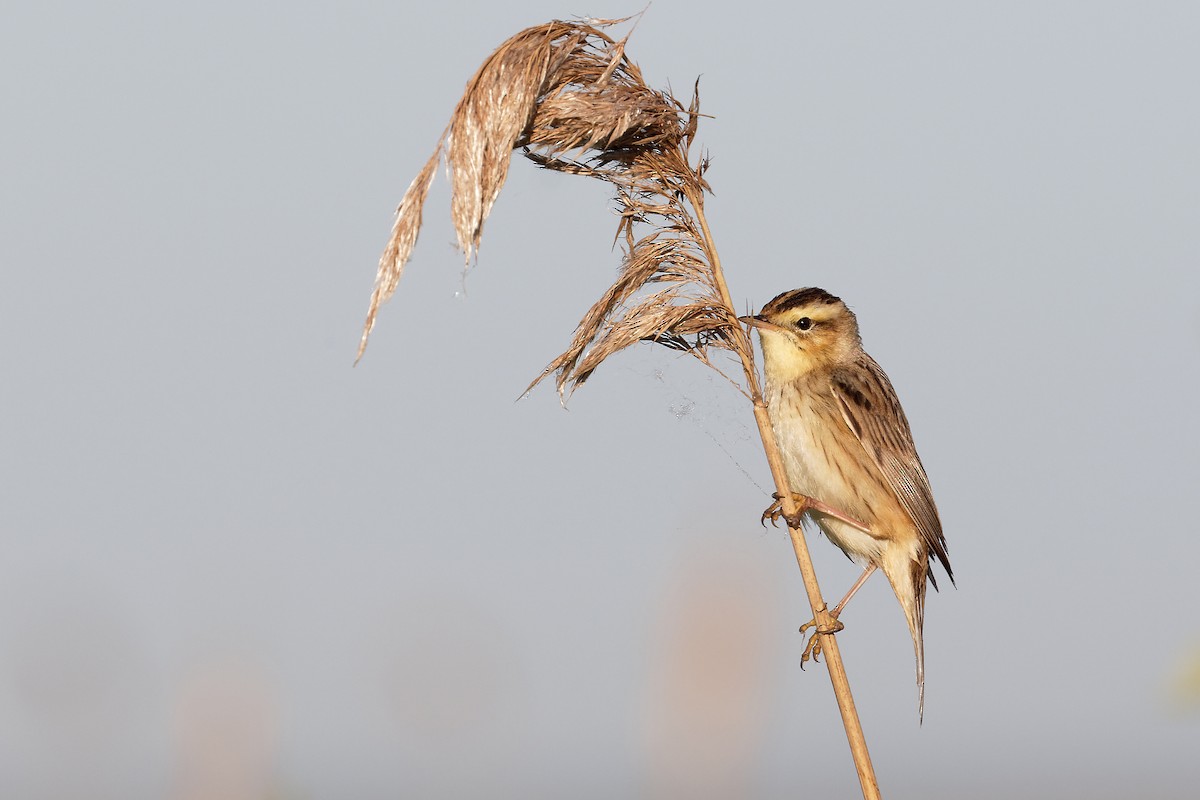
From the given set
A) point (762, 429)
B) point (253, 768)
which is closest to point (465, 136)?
point (762, 429)

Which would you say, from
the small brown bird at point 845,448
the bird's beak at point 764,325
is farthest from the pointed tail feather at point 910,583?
the bird's beak at point 764,325

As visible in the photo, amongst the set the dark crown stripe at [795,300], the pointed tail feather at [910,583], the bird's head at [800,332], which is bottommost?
the pointed tail feather at [910,583]

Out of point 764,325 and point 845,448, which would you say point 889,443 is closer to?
point 845,448

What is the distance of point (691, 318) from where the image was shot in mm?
3662

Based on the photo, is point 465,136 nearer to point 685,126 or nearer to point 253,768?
point 685,126

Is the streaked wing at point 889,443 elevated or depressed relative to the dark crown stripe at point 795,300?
depressed

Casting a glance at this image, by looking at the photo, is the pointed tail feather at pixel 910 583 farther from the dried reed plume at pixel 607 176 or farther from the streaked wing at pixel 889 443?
the dried reed plume at pixel 607 176

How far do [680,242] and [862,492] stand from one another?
2.44 metres

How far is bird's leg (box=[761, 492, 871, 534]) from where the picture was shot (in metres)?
3.97

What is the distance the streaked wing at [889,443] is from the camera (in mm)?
5602

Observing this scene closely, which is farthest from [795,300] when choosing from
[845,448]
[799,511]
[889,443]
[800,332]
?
[799,511]

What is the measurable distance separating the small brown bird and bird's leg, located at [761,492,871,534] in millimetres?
32

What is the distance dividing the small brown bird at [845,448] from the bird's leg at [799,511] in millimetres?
32

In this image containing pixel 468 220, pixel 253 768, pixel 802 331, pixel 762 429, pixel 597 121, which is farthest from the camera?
pixel 802 331
